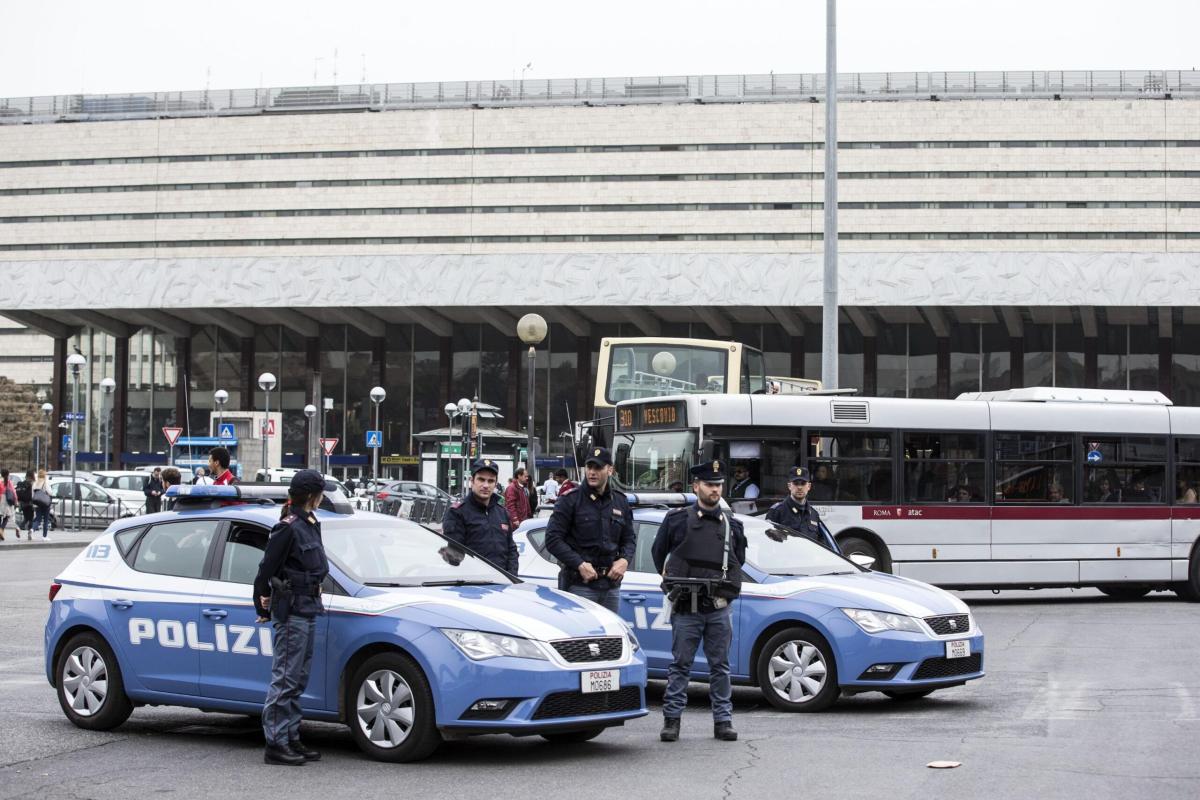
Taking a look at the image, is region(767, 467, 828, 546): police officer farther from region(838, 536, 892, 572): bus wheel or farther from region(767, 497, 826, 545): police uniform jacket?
region(838, 536, 892, 572): bus wheel

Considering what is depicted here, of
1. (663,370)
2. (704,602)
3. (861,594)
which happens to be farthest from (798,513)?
(663,370)

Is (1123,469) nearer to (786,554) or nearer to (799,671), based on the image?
(786,554)

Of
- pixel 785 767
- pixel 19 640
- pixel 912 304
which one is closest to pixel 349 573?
pixel 785 767

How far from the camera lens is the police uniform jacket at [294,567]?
855 centimetres

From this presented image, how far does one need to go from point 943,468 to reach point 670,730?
490 inches

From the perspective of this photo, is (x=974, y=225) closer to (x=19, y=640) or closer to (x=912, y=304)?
(x=912, y=304)

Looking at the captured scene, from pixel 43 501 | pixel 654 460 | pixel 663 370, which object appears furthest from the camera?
pixel 43 501

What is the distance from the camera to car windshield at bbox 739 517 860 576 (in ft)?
37.6

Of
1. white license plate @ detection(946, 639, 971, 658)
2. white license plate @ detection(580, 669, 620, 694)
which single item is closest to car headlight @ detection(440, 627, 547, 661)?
white license plate @ detection(580, 669, 620, 694)

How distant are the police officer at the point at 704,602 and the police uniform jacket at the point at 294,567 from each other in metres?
2.22

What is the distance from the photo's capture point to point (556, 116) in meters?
82.2

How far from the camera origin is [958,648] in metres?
11.0

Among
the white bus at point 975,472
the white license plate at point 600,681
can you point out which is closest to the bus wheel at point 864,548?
A: the white bus at point 975,472

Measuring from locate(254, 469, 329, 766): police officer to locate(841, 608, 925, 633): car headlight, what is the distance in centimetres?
394
